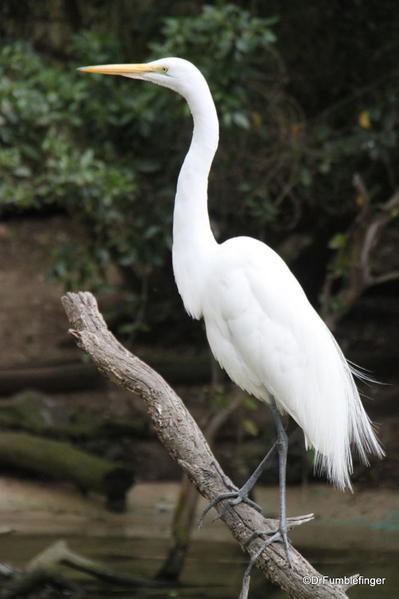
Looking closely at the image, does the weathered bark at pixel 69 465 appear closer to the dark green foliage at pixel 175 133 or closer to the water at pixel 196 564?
the water at pixel 196 564

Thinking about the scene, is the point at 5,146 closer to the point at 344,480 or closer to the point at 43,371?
the point at 344,480

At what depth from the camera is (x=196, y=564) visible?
6.45 metres

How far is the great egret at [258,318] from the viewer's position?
11.9 ft

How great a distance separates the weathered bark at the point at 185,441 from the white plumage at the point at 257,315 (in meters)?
0.52

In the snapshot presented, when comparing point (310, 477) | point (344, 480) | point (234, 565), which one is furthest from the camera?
point (310, 477)

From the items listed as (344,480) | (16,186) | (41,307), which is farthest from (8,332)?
(344,480)

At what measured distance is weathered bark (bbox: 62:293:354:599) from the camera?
10.1 ft

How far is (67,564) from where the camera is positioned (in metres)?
5.86

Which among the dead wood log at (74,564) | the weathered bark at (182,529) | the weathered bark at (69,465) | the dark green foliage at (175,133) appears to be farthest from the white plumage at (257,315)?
the weathered bark at (69,465)

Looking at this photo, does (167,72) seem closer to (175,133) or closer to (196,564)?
(175,133)

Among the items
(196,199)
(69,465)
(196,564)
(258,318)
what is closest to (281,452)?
(258,318)

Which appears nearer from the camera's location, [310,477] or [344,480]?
[344,480]

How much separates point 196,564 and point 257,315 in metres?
3.26

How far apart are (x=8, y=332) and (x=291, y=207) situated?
4.56m
